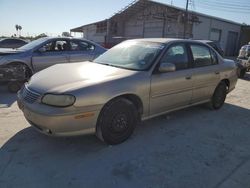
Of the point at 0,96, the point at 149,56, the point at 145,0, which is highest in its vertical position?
the point at 145,0

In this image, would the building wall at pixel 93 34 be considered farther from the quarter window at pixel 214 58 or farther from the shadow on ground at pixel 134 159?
the shadow on ground at pixel 134 159

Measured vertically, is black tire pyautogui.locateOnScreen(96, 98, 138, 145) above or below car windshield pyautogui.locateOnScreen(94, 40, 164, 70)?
below

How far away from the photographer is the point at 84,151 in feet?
11.9

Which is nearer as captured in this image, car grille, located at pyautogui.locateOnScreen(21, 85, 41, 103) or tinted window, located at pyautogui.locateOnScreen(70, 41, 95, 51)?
car grille, located at pyautogui.locateOnScreen(21, 85, 41, 103)

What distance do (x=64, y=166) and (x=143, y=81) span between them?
1.70 metres

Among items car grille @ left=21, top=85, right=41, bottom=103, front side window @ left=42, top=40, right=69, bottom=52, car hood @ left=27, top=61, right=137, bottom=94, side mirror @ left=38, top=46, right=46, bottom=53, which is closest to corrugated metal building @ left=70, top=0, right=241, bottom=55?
front side window @ left=42, top=40, right=69, bottom=52

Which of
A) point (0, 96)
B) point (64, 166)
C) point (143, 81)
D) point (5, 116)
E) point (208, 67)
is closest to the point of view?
Answer: point (64, 166)

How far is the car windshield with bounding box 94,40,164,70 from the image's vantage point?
4.18 meters

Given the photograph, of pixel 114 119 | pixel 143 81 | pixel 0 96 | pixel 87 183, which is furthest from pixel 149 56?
pixel 0 96

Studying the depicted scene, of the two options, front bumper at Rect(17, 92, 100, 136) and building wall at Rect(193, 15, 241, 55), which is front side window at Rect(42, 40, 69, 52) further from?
building wall at Rect(193, 15, 241, 55)

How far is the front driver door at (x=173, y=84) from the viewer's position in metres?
4.18

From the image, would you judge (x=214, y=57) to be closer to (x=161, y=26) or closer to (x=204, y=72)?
(x=204, y=72)

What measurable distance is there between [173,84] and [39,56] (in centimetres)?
468

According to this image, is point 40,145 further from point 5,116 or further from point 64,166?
point 5,116
